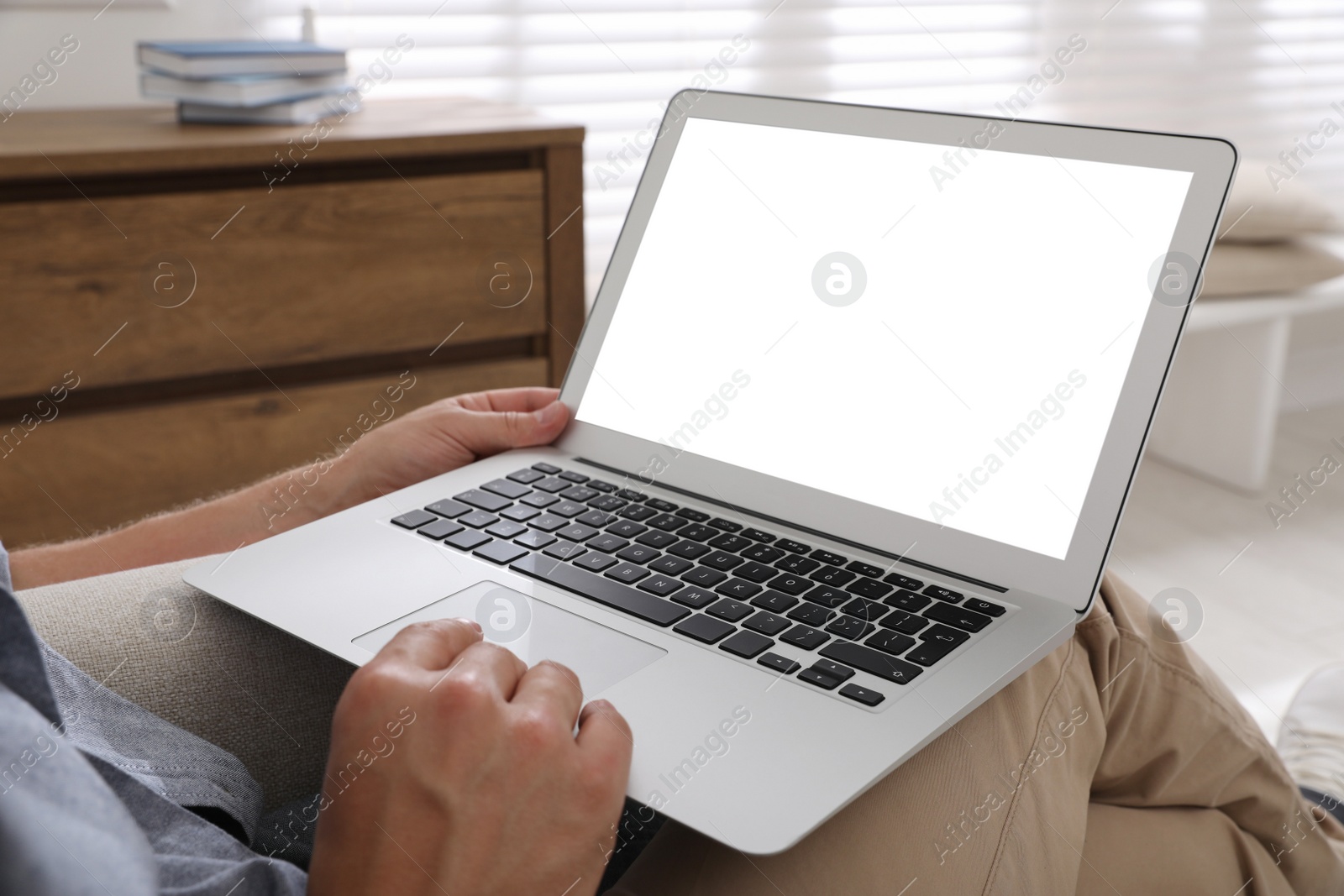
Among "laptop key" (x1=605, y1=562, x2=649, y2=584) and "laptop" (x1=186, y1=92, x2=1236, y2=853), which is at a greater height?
"laptop" (x1=186, y1=92, x2=1236, y2=853)

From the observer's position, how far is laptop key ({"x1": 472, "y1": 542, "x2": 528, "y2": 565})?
677 mm

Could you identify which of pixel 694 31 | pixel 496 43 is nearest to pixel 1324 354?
pixel 694 31

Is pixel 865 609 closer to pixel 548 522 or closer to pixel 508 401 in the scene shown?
pixel 548 522

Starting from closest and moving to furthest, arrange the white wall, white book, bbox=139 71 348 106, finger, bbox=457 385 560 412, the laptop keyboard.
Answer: the laptop keyboard, finger, bbox=457 385 560 412, white book, bbox=139 71 348 106, the white wall

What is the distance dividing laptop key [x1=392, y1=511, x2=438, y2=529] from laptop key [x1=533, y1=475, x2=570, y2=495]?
0.27ft

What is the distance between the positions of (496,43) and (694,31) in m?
0.42

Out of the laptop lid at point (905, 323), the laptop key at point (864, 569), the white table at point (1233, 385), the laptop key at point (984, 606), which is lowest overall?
the white table at point (1233, 385)

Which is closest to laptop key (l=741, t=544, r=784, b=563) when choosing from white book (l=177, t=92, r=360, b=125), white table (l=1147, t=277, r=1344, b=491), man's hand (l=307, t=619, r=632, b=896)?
man's hand (l=307, t=619, r=632, b=896)

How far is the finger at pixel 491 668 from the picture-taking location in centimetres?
49

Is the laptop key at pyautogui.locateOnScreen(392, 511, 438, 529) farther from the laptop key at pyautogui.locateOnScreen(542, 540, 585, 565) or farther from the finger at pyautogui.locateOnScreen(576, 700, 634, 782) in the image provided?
the finger at pyautogui.locateOnScreen(576, 700, 634, 782)

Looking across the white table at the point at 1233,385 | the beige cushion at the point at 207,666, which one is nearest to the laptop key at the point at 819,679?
the beige cushion at the point at 207,666

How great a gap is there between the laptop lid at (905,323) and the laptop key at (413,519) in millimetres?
144

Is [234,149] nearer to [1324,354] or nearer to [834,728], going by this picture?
[834,728]

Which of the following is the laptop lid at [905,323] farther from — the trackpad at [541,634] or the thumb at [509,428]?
the trackpad at [541,634]
